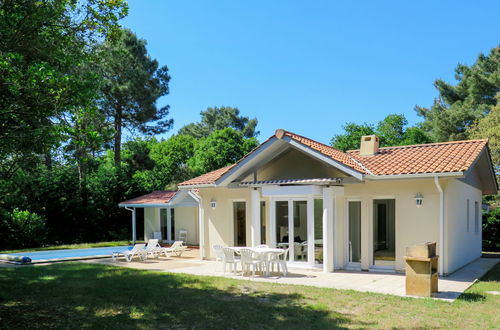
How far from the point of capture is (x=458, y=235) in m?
15.1

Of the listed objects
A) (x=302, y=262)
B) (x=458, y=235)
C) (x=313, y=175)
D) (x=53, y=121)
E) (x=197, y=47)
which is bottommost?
(x=302, y=262)

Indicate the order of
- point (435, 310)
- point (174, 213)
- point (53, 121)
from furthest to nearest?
point (174, 213)
point (53, 121)
point (435, 310)

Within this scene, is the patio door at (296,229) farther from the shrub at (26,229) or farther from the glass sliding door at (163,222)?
the shrub at (26,229)

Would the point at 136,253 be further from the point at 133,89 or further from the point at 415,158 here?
the point at 133,89

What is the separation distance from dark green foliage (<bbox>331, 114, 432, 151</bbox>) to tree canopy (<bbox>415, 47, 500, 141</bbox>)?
404 inches

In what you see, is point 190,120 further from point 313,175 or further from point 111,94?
point 313,175

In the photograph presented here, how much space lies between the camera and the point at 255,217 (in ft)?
52.7

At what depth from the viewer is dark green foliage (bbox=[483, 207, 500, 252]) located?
22.5 metres

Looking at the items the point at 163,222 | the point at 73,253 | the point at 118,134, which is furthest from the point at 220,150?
the point at 73,253

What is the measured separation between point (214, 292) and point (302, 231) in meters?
5.16

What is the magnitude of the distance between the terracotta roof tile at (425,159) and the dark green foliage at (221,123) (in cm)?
4449

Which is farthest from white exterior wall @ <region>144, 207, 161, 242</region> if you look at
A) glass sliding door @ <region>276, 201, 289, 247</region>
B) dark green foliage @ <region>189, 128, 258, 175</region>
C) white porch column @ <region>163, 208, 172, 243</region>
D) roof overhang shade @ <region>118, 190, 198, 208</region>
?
glass sliding door @ <region>276, 201, 289, 247</region>

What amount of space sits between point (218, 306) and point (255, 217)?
6.62m

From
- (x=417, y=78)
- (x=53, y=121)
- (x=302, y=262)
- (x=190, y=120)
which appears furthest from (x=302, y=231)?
(x=190, y=120)
